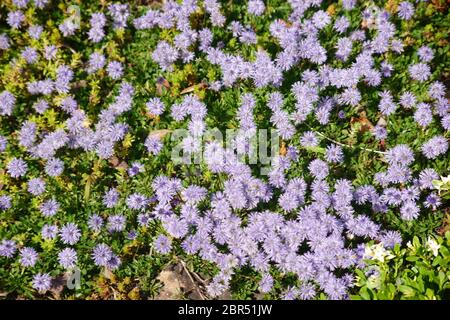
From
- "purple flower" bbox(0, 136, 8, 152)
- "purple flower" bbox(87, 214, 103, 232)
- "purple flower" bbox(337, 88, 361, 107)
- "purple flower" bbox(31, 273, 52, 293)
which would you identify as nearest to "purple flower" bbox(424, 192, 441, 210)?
"purple flower" bbox(337, 88, 361, 107)

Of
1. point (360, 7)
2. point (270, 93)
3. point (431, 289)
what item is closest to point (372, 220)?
point (431, 289)

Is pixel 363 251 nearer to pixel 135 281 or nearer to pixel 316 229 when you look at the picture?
pixel 316 229

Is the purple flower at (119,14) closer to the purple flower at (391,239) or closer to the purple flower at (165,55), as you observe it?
the purple flower at (165,55)

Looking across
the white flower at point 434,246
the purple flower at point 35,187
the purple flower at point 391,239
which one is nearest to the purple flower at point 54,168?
the purple flower at point 35,187

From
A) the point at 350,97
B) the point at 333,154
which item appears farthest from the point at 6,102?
the point at 350,97

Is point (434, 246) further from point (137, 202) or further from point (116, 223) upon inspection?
A: point (116, 223)

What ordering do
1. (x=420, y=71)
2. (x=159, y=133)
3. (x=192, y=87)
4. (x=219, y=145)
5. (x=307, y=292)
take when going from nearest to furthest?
(x=307, y=292), (x=219, y=145), (x=420, y=71), (x=159, y=133), (x=192, y=87)
